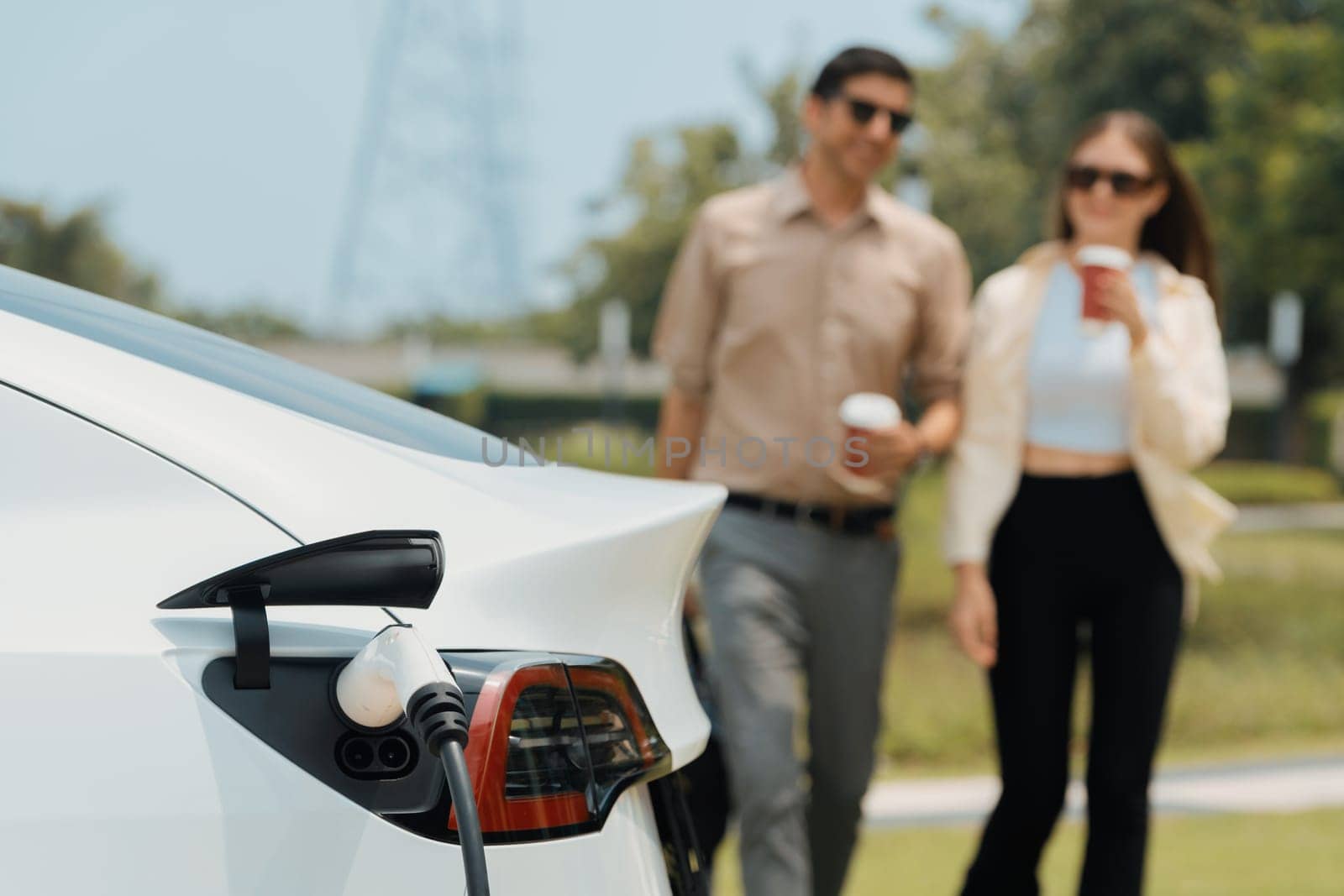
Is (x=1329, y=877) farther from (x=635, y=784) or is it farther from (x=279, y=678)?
(x=279, y=678)

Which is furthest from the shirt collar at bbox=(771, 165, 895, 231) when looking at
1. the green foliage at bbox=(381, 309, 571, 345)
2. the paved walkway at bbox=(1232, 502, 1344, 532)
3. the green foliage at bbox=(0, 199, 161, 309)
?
the paved walkway at bbox=(1232, 502, 1344, 532)

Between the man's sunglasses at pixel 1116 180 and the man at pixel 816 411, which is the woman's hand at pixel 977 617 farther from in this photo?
the man's sunglasses at pixel 1116 180

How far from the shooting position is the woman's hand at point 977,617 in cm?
366

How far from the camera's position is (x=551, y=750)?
5.31 ft

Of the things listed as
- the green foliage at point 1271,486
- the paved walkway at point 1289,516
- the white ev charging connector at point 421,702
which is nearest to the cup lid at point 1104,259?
the white ev charging connector at point 421,702

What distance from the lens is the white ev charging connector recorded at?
1.47m

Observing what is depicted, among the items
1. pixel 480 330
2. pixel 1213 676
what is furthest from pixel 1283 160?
pixel 480 330

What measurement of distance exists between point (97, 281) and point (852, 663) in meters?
10.4

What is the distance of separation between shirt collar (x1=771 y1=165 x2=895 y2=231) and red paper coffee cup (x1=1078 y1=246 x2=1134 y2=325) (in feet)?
1.77

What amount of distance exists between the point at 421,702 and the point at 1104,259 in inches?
90.4

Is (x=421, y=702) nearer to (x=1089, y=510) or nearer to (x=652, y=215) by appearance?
(x=1089, y=510)

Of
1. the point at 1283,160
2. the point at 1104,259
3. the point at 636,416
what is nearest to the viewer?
the point at 1104,259

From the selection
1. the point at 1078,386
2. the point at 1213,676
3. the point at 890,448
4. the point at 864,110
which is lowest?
the point at 1213,676

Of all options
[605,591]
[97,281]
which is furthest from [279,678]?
[97,281]
